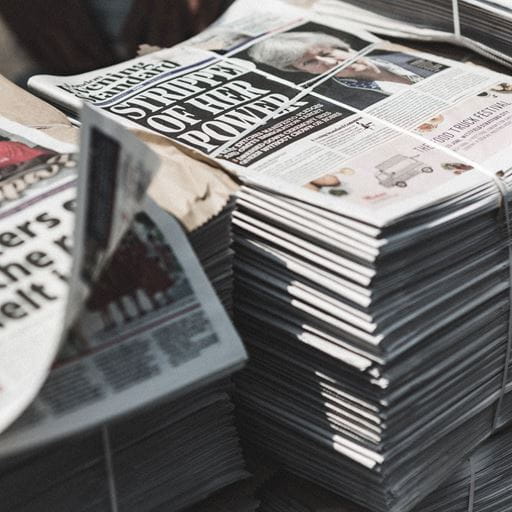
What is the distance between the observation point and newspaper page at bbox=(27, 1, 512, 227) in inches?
34.0

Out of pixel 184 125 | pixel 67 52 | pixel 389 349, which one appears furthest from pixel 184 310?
pixel 67 52

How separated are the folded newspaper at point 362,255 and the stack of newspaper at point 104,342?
0.28ft

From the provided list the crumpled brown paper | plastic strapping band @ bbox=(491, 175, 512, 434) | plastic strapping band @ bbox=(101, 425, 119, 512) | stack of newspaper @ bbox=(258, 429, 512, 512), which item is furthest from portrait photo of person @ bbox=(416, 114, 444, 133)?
plastic strapping band @ bbox=(101, 425, 119, 512)

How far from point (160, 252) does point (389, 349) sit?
0.20m

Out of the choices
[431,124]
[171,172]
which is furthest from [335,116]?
[171,172]

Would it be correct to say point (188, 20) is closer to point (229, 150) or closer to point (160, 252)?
point (229, 150)

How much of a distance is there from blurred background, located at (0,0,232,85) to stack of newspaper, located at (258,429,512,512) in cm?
60

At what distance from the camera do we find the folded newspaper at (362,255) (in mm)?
815

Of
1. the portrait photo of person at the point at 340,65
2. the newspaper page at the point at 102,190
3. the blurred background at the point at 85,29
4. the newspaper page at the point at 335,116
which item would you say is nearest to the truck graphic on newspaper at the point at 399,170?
the newspaper page at the point at 335,116

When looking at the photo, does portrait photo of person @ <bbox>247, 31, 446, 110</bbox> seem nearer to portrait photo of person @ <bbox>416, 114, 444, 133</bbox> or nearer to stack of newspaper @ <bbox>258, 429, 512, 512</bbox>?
portrait photo of person @ <bbox>416, 114, 444, 133</bbox>

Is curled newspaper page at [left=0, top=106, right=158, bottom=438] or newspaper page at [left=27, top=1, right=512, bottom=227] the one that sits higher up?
curled newspaper page at [left=0, top=106, right=158, bottom=438]

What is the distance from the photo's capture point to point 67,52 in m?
1.28

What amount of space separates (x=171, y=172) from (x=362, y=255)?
0.61ft

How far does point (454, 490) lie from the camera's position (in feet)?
3.30
